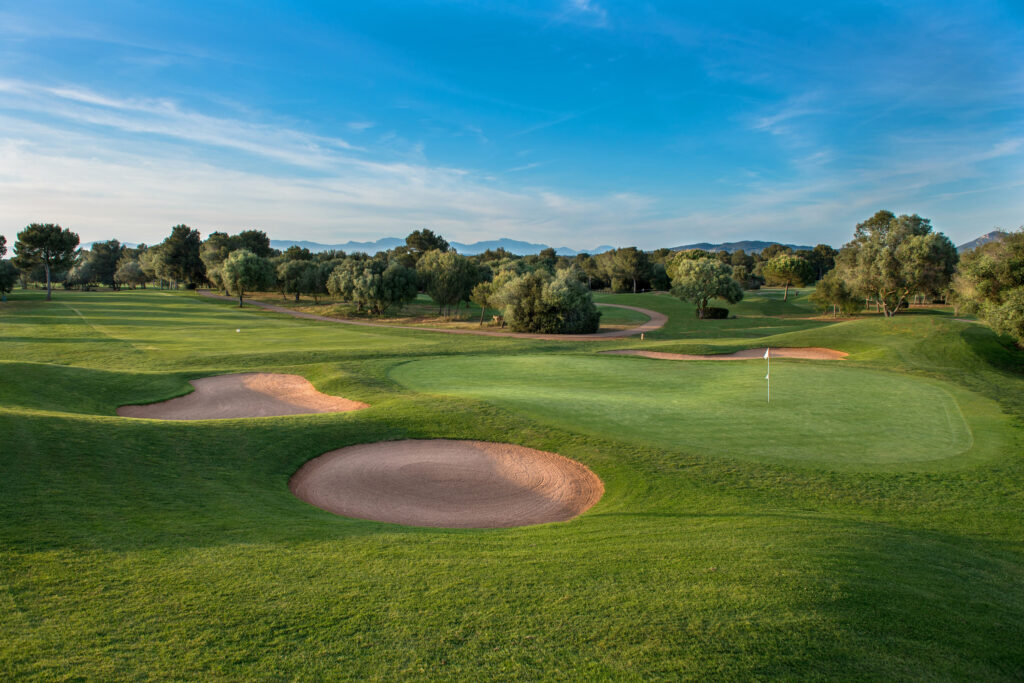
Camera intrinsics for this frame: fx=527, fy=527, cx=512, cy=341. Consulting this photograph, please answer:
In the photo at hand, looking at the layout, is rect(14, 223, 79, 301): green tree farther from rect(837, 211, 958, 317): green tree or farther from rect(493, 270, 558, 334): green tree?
rect(837, 211, 958, 317): green tree

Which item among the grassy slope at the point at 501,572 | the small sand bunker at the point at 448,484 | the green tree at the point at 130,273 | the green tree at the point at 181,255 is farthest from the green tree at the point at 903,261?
Result: the green tree at the point at 130,273

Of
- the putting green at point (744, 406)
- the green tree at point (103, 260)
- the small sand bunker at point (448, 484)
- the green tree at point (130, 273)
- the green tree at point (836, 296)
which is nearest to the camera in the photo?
the small sand bunker at point (448, 484)

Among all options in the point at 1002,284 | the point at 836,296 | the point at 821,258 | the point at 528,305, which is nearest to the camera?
the point at 1002,284

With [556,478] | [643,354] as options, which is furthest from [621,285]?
[556,478]

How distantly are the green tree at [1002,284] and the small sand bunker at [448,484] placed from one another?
29.5 metres

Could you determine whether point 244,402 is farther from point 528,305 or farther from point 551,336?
point 528,305

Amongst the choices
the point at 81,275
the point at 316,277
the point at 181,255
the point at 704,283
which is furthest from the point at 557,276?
the point at 81,275

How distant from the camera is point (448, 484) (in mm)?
11461

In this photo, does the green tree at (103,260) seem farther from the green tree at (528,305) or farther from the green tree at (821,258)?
the green tree at (821,258)

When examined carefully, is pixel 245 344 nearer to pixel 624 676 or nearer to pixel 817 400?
pixel 817 400

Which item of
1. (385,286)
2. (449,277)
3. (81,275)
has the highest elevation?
(81,275)

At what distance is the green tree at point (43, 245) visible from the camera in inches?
2478

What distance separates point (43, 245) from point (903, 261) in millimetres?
96582

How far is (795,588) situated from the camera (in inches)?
233
